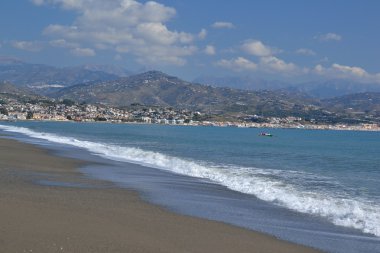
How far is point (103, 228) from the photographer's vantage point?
13.0 meters

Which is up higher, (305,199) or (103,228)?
(103,228)

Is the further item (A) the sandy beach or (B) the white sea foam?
(B) the white sea foam

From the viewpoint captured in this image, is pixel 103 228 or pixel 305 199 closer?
pixel 103 228

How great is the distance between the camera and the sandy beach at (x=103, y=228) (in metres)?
11.2

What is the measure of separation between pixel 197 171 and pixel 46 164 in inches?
362

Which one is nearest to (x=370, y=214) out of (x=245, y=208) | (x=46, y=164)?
(x=245, y=208)

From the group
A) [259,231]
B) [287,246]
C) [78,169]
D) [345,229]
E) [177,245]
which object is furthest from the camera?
[78,169]

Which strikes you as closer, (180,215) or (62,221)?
(62,221)

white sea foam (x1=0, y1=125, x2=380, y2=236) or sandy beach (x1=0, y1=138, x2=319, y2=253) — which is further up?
sandy beach (x1=0, y1=138, x2=319, y2=253)

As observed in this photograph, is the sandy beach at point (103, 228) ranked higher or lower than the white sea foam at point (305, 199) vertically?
higher

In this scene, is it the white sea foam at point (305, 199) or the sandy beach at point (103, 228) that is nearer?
the sandy beach at point (103, 228)

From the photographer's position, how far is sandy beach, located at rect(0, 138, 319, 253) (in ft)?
36.7

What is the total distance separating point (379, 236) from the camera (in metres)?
15.0

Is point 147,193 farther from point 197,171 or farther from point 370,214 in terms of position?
point 197,171
